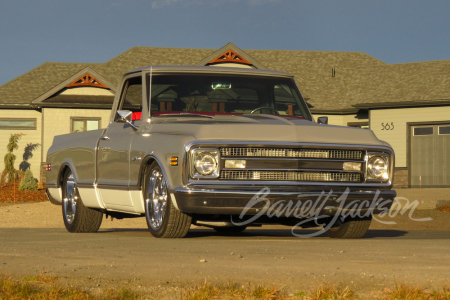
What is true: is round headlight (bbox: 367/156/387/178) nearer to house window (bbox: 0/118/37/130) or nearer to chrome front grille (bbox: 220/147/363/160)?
chrome front grille (bbox: 220/147/363/160)

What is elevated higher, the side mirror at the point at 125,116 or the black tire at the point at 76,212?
the side mirror at the point at 125,116

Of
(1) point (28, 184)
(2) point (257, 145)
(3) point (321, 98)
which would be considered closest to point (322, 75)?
(3) point (321, 98)

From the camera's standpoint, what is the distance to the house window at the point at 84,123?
30609 mm

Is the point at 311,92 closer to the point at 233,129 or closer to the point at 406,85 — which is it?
the point at 406,85

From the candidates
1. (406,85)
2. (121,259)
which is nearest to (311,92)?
(406,85)

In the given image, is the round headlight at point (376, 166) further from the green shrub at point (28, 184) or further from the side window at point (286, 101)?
the green shrub at point (28, 184)

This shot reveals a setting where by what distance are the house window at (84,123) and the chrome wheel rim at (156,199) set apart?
74.0 ft

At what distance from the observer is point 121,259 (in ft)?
20.6

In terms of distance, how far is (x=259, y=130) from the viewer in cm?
798

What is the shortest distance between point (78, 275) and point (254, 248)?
2.42 metres

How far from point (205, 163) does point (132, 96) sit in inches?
94.6

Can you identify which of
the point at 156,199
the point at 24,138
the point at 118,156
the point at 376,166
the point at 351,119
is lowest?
the point at 156,199

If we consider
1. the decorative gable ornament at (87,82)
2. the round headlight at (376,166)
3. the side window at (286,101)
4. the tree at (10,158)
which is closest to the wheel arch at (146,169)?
the side window at (286,101)

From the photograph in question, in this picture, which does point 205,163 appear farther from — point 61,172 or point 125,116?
point 61,172
